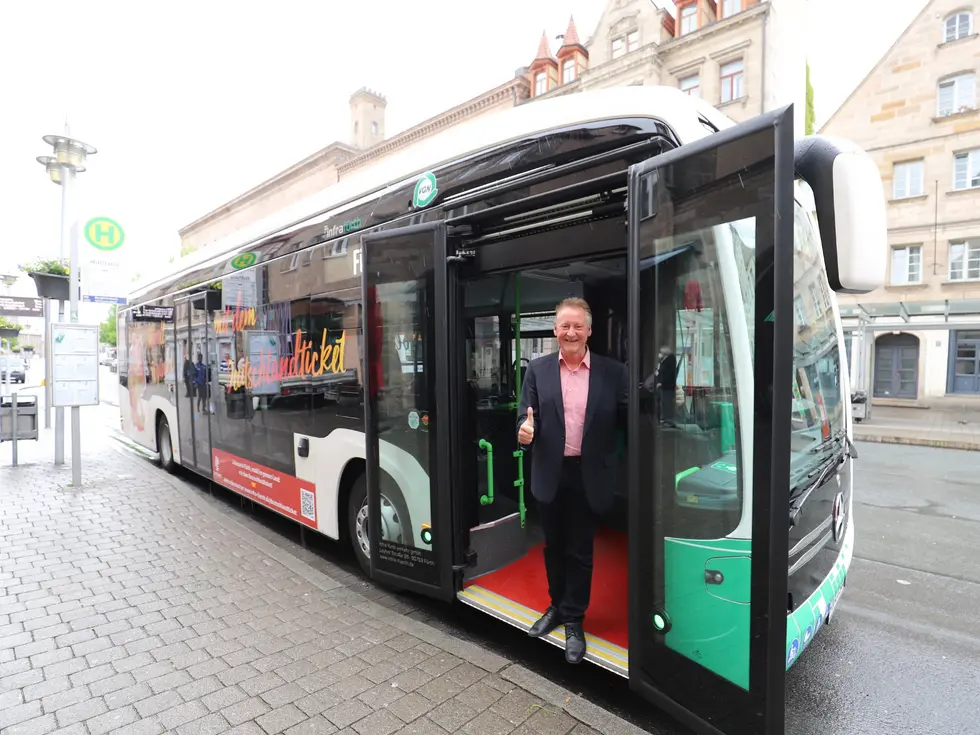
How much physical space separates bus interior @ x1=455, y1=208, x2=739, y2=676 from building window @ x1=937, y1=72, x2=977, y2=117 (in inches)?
900

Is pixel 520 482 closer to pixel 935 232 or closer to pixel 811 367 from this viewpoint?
pixel 811 367

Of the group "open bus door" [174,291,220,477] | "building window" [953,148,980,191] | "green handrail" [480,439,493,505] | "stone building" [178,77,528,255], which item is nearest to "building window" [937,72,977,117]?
"building window" [953,148,980,191]

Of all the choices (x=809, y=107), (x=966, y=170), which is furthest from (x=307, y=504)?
(x=966, y=170)

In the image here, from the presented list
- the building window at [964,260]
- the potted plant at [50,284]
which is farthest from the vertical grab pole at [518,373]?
the building window at [964,260]

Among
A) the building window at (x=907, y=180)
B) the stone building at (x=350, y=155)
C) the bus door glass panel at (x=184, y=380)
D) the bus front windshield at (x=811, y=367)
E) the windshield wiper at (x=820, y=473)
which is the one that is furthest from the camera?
the stone building at (x=350, y=155)

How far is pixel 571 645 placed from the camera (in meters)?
2.91

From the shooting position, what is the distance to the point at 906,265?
67.8 feet

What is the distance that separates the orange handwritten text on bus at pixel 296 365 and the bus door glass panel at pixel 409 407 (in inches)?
26.1

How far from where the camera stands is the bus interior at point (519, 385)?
2312mm

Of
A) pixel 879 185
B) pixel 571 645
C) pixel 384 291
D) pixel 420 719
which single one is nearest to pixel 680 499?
pixel 571 645

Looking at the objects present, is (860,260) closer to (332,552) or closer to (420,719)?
(420,719)

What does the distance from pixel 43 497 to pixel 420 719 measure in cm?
676

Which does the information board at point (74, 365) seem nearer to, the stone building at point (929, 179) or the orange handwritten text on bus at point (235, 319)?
the orange handwritten text on bus at point (235, 319)

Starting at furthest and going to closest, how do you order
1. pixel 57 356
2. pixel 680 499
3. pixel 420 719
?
pixel 57 356 < pixel 420 719 < pixel 680 499
